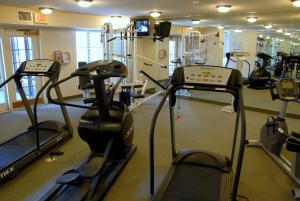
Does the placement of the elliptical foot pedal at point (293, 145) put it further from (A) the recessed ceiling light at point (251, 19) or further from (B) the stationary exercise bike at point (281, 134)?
(A) the recessed ceiling light at point (251, 19)

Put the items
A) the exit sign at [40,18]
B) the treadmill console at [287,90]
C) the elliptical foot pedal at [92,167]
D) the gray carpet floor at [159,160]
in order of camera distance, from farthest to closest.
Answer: the exit sign at [40,18] → the treadmill console at [287,90] → the gray carpet floor at [159,160] → the elliptical foot pedal at [92,167]

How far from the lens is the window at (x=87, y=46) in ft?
24.1

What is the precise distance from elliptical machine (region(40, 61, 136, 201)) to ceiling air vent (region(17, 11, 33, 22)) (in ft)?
11.4

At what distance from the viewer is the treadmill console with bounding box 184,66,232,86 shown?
2.33 metres

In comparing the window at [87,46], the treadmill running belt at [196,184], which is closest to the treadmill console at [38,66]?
the treadmill running belt at [196,184]

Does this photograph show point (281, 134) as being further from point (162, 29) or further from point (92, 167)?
point (162, 29)

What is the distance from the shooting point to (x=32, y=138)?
3.60 meters

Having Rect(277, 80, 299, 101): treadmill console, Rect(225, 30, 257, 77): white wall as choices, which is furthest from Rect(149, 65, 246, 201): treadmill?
Rect(225, 30, 257, 77): white wall

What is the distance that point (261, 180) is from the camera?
2.90 meters

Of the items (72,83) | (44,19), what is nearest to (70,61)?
(72,83)

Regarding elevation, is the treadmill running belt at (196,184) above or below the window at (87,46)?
below

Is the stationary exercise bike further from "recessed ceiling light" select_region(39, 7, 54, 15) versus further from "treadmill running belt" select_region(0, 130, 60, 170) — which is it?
"recessed ceiling light" select_region(39, 7, 54, 15)

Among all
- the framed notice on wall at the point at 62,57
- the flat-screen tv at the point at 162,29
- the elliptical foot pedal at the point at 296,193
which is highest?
the flat-screen tv at the point at 162,29

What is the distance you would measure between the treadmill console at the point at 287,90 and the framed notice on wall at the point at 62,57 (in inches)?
207
